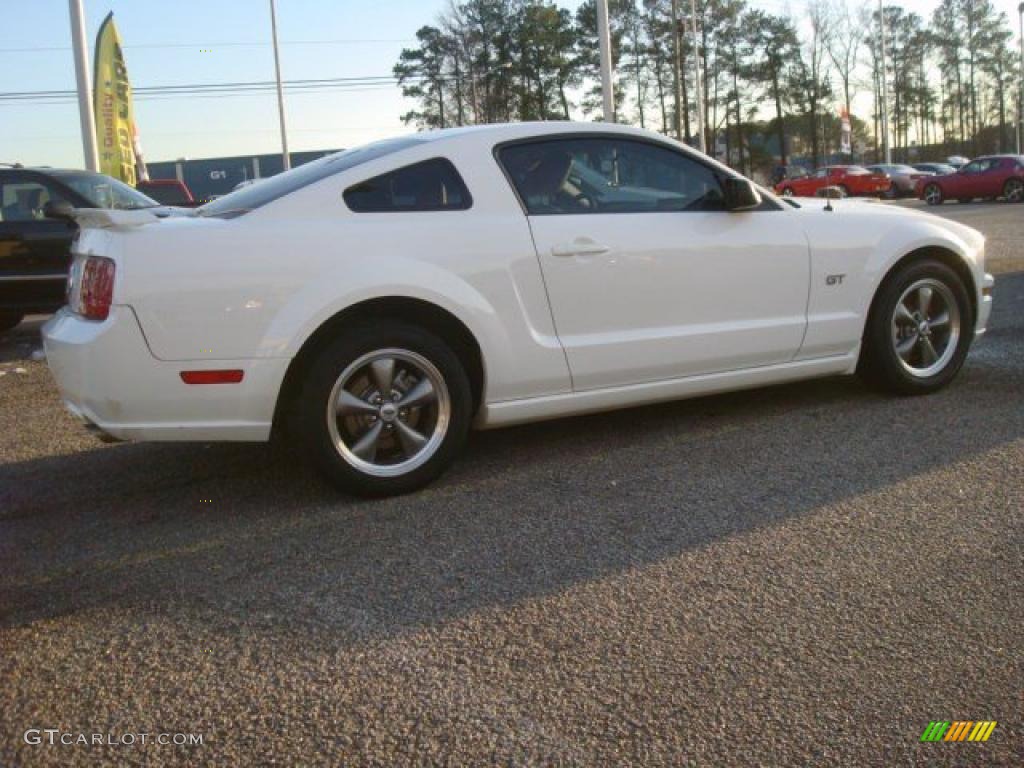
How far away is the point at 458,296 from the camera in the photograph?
13.4 ft

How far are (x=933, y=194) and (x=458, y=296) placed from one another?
1304 inches

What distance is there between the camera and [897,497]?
12.4 feet

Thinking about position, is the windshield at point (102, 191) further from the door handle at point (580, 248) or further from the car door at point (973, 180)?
the car door at point (973, 180)

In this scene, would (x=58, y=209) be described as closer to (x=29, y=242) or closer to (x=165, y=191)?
(x=29, y=242)

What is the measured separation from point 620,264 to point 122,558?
2389mm

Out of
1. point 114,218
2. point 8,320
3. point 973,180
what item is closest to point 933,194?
point 973,180

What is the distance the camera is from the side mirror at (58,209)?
7990 millimetres

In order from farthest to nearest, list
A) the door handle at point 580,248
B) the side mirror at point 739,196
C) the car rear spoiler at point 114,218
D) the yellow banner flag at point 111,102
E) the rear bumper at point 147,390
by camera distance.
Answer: the yellow banner flag at point 111,102 < the side mirror at point 739,196 < the door handle at point 580,248 < the car rear spoiler at point 114,218 < the rear bumper at point 147,390

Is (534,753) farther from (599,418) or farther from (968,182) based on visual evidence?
(968,182)

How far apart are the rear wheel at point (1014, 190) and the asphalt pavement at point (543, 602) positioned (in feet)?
96.1

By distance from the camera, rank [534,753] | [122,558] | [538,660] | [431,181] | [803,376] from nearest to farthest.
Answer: [534,753]
[538,660]
[122,558]
[431,181]
[803,376]

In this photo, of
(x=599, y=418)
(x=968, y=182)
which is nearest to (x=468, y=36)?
(x=968, y=182)

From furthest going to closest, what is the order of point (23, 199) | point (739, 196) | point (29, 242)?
point (23, 199) < point (29, 242) < point (739, 196)

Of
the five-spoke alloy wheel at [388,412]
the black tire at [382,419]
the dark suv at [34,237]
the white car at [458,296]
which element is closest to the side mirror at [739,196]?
the white car at [458,296]
